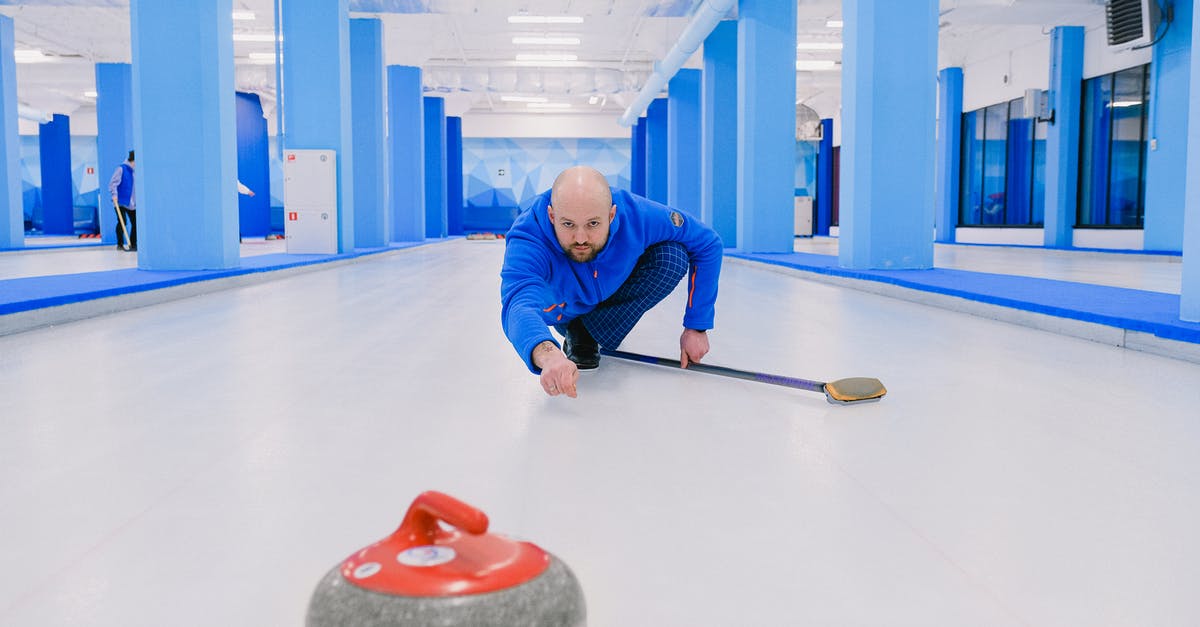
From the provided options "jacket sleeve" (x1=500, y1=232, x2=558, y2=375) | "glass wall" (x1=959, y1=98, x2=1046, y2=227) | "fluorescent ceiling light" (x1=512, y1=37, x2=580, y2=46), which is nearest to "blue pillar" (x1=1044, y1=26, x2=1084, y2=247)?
"glass wall" (x1=959, y1=98, x2=1046, y2=227)

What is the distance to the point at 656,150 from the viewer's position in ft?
76.6

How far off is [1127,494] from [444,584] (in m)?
1.45

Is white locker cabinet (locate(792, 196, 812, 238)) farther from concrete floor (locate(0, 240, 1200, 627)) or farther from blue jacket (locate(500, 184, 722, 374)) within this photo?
blue jacket (locate(500, 184, 722, 374))

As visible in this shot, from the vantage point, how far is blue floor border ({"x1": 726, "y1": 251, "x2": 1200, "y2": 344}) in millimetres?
3643

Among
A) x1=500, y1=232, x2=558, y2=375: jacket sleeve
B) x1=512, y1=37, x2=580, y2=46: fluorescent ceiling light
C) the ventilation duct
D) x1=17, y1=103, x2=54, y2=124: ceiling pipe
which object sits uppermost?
x1=512, y1=37, x2=580, y2=46: fluorescent ceiling light

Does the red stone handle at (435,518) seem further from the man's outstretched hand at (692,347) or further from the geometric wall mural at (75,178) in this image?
the geometric wall mural at (75,178)

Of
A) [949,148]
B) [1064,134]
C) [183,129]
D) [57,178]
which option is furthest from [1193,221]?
[57,178]

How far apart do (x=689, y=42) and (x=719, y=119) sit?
4.55ft

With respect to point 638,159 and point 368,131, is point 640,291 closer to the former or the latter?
point 368,131

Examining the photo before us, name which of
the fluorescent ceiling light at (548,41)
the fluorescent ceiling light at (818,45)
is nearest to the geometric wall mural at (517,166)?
the fluorescent ceiling light at (548,41)

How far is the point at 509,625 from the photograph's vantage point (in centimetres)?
74

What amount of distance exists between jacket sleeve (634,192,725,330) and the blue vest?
11687mm

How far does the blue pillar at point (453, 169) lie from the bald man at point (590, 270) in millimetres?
24641

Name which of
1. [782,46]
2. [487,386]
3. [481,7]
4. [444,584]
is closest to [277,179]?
[481,7]
